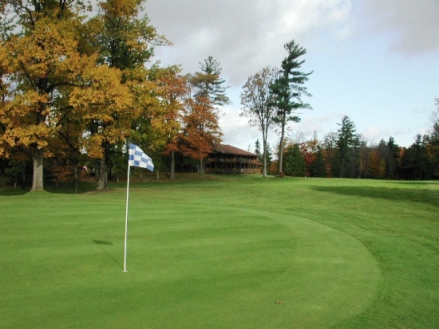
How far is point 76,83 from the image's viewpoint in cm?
2405

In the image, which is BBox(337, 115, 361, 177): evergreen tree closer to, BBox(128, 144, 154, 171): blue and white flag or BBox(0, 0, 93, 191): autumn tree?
BBox(0, 0, 93, 191): autumn tree

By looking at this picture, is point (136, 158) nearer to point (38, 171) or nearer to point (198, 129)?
point (38, 171)

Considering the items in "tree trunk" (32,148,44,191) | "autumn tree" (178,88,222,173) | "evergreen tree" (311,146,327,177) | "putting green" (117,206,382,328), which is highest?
"autumn tree" (178,88,222,173)

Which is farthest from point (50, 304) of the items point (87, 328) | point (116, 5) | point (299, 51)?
point (299, 51)

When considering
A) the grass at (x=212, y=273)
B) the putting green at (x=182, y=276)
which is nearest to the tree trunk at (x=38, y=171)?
the grass at (x=212, y=273)

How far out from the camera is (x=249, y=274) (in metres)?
6.85

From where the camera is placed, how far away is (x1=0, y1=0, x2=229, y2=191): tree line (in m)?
22.0

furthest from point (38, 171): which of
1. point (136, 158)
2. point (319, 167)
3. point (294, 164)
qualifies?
point (319, 167)

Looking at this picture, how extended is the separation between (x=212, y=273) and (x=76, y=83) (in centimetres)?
2112

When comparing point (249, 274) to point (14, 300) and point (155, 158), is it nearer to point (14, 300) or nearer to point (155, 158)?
point (14, 300)

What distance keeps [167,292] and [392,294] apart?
3.81 m

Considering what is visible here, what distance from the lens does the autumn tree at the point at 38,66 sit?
21.7 m

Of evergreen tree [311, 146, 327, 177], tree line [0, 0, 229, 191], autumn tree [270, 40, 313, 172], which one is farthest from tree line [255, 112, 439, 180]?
tree line [0, 0, 229, 191]

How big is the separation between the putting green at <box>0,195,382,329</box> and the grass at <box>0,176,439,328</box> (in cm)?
3
